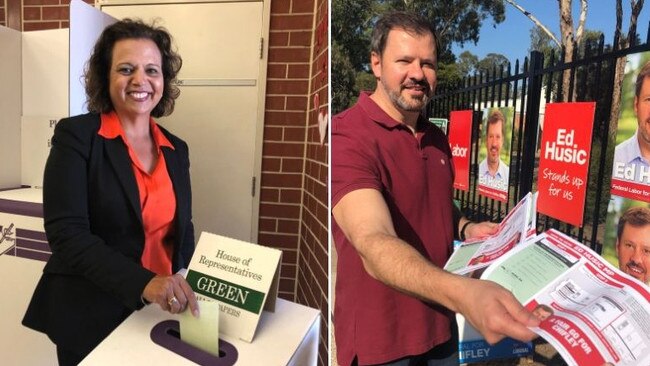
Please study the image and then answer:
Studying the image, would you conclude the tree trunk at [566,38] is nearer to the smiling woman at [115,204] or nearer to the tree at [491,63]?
the tree at [491,63]

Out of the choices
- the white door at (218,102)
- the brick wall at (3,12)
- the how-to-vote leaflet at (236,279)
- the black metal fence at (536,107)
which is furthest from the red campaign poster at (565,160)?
the brick wall at (3,12)

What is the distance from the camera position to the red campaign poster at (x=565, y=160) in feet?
1.76

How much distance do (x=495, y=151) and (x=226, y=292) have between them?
557mm

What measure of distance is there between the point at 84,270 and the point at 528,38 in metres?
0.97

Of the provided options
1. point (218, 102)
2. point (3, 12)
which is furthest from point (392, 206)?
point (3, 12)

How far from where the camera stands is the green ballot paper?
2.65 feet

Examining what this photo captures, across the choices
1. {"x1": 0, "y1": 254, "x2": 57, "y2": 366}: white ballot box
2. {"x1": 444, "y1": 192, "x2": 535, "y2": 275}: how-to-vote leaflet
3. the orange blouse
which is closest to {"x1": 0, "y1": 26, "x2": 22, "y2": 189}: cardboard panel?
{"x1": 0, "y1": 254, "x2": 57, "y2": 366}: white ballot box

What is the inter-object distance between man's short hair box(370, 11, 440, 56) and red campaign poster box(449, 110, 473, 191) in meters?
0.13

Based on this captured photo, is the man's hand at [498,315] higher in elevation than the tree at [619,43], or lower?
lower

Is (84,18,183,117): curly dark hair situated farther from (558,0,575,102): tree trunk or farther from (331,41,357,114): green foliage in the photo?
(558,0,575,102): tree trunk

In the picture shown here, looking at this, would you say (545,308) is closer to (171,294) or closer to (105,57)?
(171,294)

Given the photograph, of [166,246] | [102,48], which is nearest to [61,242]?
[166,246]

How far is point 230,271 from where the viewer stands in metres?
0.90

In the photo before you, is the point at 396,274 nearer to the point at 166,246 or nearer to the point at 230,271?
the point at 230,271
